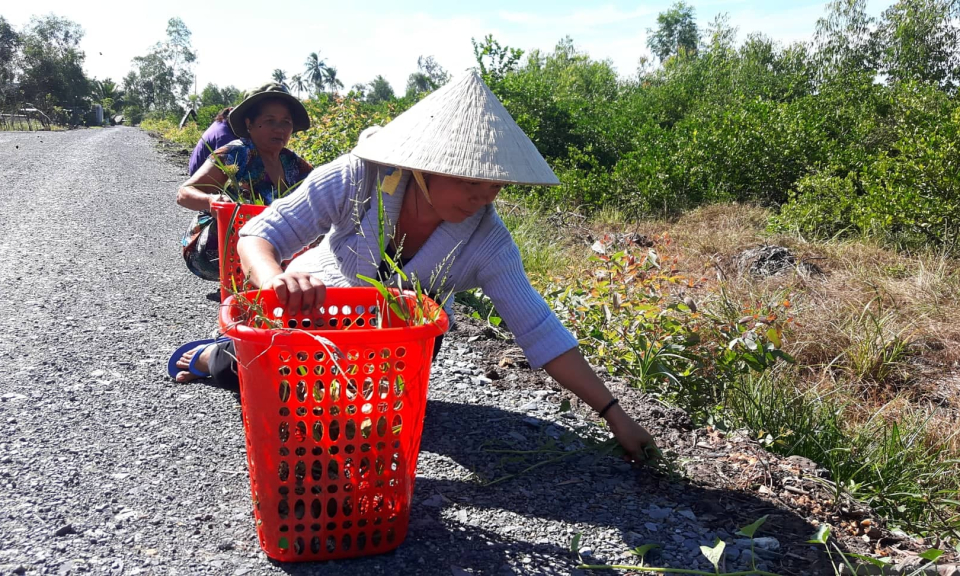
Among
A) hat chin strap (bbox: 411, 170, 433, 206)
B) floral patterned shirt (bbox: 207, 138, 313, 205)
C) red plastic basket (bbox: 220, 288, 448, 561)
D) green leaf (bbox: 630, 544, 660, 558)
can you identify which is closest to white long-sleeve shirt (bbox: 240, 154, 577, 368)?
hat chin strap (bbox: 411, 170, 433, 206)

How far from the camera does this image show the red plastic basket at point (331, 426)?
1.42 metres

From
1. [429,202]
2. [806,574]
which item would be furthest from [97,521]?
[806,574]

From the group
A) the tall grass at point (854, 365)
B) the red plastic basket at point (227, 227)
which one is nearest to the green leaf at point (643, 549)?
the tall grass at point (854, 365)

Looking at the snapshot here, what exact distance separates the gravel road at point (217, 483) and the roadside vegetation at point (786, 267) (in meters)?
0.41

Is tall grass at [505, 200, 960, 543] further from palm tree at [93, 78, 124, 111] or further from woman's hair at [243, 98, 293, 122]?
palm tree at [93, 78, 124, 111]

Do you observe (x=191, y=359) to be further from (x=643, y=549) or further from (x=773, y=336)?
(x=773, y=336)

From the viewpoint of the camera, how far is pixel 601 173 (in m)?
7.66

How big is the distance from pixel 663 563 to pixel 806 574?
341 millimetres

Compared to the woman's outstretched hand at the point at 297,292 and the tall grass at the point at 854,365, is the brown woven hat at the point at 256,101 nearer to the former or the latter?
the tall grass at the point at 854,365

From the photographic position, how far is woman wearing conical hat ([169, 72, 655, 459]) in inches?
70.5

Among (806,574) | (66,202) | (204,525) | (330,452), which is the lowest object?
(806,574)

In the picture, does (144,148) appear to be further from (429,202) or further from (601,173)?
(429,202)

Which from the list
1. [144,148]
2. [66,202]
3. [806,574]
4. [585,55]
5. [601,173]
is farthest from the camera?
[585,55]

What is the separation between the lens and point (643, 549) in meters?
1.65
